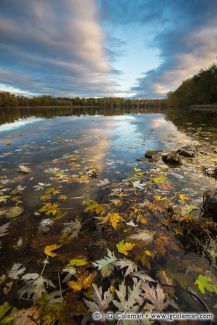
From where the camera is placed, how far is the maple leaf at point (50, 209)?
347 cm

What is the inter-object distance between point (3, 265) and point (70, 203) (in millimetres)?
1668

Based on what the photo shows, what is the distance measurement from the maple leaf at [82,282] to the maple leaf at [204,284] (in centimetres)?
118

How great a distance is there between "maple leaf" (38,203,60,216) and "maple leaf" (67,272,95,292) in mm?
1525

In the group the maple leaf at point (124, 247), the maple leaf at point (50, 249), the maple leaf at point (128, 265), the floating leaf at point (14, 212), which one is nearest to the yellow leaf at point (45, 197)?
the floating leaf at point (14, 212)

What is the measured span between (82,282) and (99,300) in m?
0.31

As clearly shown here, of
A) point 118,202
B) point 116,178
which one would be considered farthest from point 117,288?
point 116,178

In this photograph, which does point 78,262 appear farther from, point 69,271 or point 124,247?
point 124,247

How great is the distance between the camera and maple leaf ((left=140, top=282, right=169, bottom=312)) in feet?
5.74

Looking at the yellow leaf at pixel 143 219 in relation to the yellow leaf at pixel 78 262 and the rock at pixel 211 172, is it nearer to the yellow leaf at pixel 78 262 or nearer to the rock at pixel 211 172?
the yellow leaf at pixel 78 262

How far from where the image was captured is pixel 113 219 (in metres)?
3.15

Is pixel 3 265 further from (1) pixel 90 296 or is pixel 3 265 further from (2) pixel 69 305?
(1) pixel 90 296

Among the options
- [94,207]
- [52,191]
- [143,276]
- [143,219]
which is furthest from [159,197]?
[52,191]

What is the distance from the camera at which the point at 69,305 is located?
5.91 feet

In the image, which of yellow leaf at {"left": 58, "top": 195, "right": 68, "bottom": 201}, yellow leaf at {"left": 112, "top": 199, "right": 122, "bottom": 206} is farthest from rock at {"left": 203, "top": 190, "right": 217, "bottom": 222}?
yellow leaf at {"left": 58, "top": 195, "right": 68, "bottom": 201}
